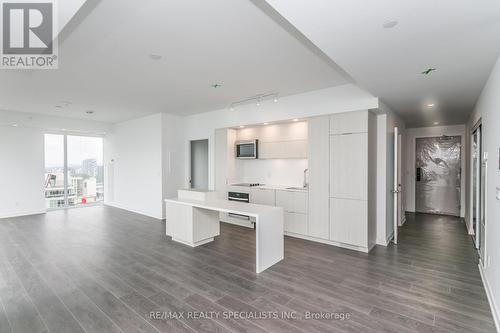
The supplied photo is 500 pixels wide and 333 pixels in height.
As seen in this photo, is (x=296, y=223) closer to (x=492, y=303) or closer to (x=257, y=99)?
(x=257, y=99)

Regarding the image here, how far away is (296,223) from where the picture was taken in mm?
4664

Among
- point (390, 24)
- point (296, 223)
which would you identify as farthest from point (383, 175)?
point (390, 24)

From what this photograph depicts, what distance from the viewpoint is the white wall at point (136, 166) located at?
648 cm

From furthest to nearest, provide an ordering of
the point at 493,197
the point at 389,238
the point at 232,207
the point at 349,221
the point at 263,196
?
the point at 263,196 → the point at 389,238 → the point at 349,221 → the point at 232,207 → the point at 493,197

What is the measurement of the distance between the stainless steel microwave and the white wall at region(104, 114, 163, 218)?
2072mm

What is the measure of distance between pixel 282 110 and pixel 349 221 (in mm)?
2421

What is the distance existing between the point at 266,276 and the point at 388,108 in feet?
11.9

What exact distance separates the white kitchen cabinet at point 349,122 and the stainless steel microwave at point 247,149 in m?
1.86

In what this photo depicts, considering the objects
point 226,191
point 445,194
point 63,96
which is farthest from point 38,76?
point 445,194

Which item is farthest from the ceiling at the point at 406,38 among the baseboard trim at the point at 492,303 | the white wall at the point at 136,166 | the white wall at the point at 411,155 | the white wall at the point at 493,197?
the white wall at the point at 136,166

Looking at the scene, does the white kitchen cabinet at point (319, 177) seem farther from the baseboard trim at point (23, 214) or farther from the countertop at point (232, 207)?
the baseboard trim at point (23, 214)

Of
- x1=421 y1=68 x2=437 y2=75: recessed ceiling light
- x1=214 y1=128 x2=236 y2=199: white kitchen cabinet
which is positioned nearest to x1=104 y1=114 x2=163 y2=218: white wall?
x1=214 y1=128 x2=236 y2=199: white kitchen cabinet

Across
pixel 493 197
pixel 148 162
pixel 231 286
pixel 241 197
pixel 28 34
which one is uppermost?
pixel 28 34

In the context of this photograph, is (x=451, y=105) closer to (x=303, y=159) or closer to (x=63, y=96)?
(x=303, y=159)
